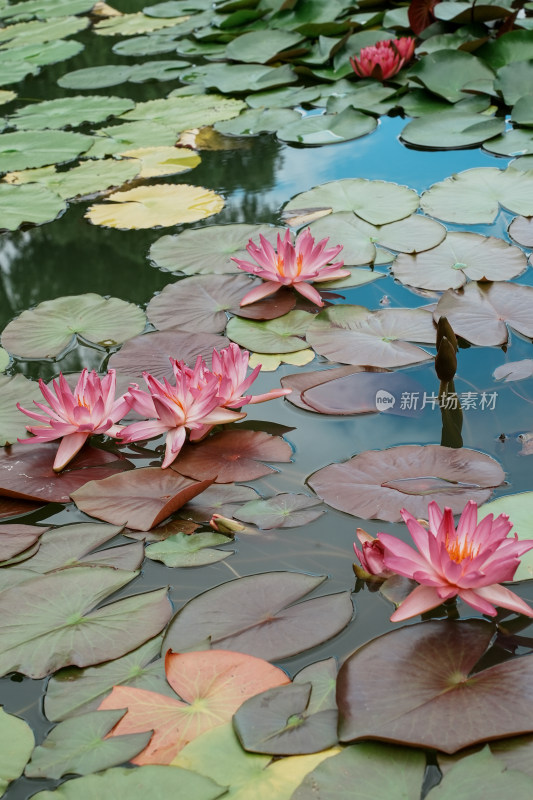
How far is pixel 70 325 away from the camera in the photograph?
2.24 metres

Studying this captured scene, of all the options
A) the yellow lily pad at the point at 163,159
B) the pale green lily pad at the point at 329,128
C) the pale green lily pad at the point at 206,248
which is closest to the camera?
the pale green lily pad at the point at 206,248

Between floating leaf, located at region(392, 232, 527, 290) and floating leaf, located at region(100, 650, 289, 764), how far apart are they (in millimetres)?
1350

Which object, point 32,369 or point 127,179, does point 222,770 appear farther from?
point 127,179

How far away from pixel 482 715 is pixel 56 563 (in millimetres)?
807

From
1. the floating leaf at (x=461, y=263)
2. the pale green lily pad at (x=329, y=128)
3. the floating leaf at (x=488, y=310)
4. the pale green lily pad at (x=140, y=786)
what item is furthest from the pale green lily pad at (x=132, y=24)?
the pale green lily pad at (x=140, y=786)

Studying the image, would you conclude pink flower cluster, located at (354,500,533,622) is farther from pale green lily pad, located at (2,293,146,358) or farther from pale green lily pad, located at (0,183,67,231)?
pale green lily pad, located at (0,183,67,231)

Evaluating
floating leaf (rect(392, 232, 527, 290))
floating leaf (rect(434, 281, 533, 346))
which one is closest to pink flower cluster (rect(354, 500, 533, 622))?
floating leaf (rect(434, 281, 533, 346))

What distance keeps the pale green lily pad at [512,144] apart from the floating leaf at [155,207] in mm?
1098

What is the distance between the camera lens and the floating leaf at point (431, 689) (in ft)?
3.44

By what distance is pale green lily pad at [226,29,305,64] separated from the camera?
4.25m

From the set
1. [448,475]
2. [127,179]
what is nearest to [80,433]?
[448,475]

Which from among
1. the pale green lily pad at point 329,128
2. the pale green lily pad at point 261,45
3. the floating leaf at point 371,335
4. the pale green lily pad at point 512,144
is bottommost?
the floating leaf at point 371,335

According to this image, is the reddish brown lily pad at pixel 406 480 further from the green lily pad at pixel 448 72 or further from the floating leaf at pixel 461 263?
the green lily pad at pixel 448 72

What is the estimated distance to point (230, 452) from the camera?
171 centimetres
